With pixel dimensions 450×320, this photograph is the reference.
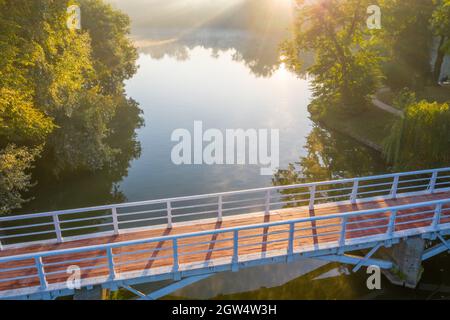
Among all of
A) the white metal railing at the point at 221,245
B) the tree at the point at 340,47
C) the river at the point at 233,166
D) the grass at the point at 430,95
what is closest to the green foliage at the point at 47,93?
the river at the point at 233,166

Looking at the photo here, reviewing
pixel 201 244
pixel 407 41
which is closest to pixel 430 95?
pixel 407 41

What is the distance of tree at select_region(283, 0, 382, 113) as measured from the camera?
32344 mm

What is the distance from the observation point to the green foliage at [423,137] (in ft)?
66.7

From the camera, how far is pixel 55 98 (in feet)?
64.5

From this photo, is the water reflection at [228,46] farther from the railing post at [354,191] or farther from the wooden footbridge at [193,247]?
the wooden footbridge at [193,247]

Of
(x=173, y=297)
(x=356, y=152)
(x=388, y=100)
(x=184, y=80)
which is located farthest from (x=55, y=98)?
(x=184, y=80)

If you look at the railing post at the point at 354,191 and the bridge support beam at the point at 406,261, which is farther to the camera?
the railing post at the point at 354,191

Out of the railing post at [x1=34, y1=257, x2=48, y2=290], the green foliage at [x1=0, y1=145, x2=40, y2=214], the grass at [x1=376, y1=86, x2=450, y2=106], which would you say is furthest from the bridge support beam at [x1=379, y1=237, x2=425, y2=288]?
the grass at [x1=376, y1=86, x2=450, y2=106]

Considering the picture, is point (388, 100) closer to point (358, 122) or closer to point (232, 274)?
point (358, 122)

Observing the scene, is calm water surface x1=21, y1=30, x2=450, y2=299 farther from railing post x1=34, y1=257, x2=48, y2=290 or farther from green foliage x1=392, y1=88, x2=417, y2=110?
railing post x1=34, y1=257, x2=48, y2=290

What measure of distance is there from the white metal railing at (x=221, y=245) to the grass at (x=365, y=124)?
17087mm

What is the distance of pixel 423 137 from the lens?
2075 cm

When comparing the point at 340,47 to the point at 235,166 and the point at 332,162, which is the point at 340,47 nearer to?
the point at 332,162

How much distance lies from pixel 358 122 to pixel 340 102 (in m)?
2.62
